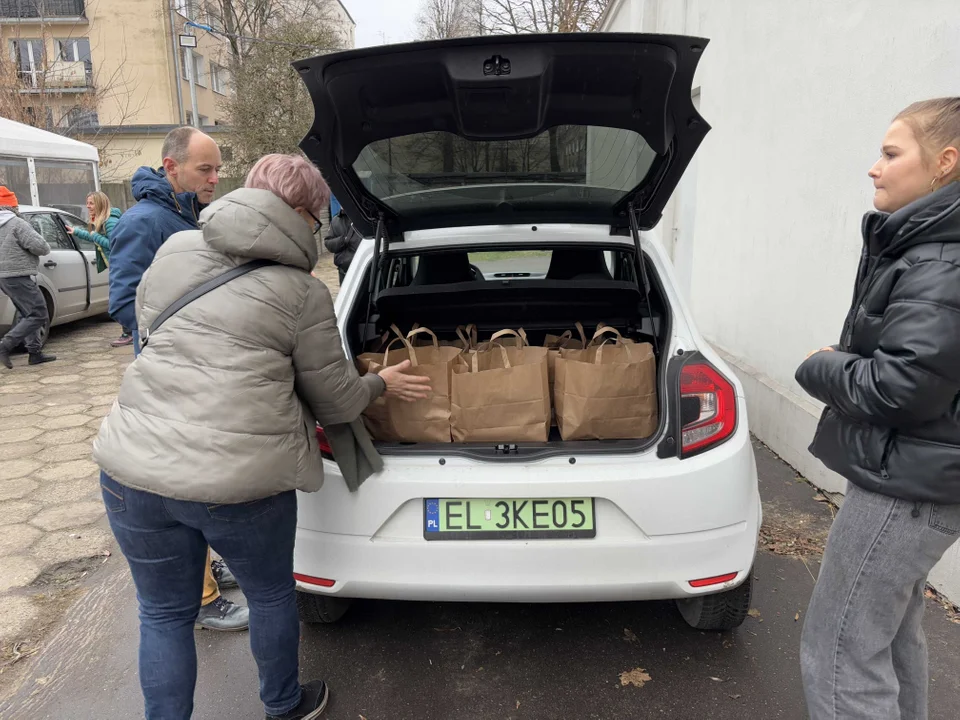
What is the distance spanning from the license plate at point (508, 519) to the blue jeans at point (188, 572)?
16.9 inches

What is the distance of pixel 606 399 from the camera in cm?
229

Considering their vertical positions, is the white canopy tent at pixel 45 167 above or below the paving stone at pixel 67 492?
above

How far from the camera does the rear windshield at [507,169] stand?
256 cm

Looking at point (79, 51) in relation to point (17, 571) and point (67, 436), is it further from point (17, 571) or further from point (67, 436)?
point (17, 571)

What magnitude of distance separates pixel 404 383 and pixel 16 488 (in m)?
3.17

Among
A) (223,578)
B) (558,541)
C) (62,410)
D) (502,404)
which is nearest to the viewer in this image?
(558,541)

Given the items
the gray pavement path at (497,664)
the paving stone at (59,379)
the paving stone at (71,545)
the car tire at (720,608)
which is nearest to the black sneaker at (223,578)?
the gray pavement path at (497,664)

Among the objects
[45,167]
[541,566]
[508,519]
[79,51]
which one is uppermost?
[79,51]

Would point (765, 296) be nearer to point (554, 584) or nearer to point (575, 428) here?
point (575, 428)

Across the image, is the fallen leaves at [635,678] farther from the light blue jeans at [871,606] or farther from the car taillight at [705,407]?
the car taillight at [705,407]

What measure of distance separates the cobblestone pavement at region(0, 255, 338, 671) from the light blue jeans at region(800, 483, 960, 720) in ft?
8.95

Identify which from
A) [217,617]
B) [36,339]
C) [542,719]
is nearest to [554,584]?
[542,719]

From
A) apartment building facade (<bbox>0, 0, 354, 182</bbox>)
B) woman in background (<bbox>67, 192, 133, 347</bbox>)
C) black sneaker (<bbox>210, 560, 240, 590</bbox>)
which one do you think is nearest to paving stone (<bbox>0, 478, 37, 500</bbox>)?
black sneaker (<bbox>210, 560, 240, 590</bbox>)

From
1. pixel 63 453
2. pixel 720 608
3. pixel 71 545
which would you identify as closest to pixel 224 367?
pixel 720 608
